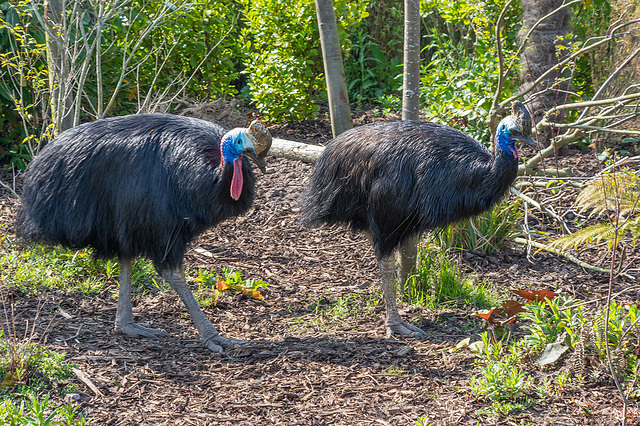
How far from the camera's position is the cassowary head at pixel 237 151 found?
13.0ft

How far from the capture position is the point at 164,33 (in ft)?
25.5

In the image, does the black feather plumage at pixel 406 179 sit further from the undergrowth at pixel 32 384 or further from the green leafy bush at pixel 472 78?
the green leafy bush at pixel 472 78

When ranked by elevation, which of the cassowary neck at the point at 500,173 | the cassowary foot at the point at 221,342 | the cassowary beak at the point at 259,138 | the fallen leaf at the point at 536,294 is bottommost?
the cassowary foot at the point at 221,342

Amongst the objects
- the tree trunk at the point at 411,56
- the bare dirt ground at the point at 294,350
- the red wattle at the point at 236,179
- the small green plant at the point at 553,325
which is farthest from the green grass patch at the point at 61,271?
the small green plant at the point at 553,325

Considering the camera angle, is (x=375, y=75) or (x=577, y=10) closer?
(x=577, y=10)

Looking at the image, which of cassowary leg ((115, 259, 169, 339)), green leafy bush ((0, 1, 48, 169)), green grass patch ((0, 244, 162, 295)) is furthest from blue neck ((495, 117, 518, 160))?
green leafy bush ((0, 1, 48, 169))

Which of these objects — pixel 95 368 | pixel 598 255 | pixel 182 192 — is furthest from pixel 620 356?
pixel 95 368

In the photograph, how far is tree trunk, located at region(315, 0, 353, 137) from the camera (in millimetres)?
6023

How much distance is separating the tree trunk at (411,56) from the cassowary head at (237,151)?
1519 mm

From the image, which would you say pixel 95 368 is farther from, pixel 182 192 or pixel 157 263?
pixel 182 192

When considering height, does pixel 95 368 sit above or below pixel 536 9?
below

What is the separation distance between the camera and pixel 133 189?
13.7 ft

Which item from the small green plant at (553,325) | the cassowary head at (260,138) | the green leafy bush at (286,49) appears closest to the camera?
the small green plant at (553,325)

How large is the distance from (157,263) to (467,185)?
201 centimetres
